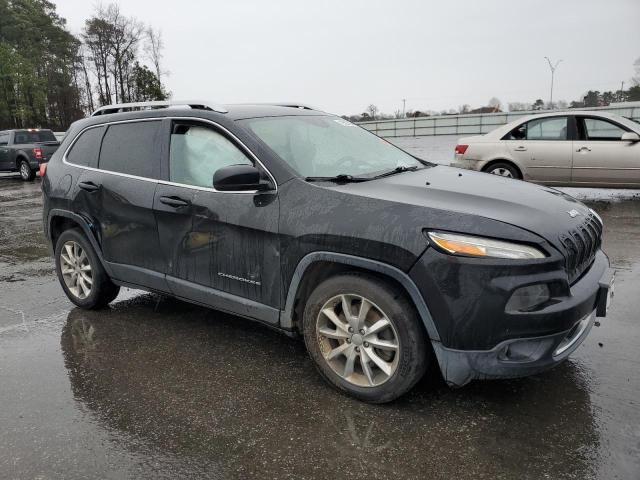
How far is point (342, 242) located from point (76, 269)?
2.92 m

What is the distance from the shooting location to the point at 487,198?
3.03 m

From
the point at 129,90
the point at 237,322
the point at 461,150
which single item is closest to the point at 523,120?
the point at 461,150

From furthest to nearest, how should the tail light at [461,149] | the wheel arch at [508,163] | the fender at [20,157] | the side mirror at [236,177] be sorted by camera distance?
the fender at [20,157]
the tail light at [461,149]
the wheel arch at [508,163]
the side mirror at [236,177]

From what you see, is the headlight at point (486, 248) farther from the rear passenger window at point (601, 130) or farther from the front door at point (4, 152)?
the front door at point (4, 152)

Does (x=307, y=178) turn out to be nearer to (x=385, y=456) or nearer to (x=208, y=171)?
(x=208, y=171)

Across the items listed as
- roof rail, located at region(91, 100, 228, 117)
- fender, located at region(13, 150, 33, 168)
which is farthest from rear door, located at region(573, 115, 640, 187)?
fender, located at region(13, 150, 33, 168)

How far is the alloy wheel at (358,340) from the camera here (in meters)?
2.95

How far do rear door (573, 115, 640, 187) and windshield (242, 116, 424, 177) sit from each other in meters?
6.03

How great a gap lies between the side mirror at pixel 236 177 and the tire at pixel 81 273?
74.0 inches

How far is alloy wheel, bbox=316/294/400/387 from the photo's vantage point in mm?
2949

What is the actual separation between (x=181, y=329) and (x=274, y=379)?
122 centimetres

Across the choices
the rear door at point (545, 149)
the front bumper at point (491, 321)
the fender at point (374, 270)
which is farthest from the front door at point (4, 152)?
the front bumper at point (491, 321)

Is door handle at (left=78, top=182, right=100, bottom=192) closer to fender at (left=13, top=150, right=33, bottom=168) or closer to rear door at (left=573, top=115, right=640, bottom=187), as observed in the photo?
rear door at (left=573, top=115, right=640, bottom=187)

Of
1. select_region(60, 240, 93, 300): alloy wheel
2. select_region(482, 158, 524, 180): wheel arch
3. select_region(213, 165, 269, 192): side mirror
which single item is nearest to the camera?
select_region(213, 165, 269, 192): side mirror
